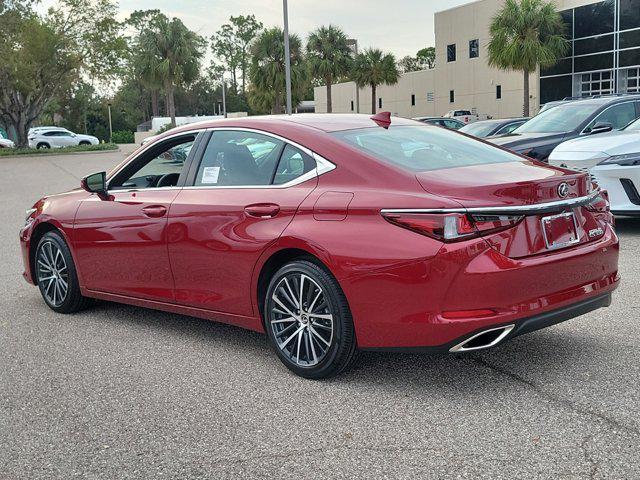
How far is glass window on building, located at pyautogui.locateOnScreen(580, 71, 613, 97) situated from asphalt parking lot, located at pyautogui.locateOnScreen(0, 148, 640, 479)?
44481mm

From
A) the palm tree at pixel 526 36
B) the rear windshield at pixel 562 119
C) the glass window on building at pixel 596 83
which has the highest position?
the palm tree at pixel 526 36

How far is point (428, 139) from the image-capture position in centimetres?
498

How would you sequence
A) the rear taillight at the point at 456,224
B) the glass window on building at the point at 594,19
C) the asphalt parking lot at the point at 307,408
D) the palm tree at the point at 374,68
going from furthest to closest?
the palm tree at the point at 374,68 < the glass window on building at the point at 594,19 < the rear taillight at the point at 456,224 < the asphalt parking lot at the point at 307,408

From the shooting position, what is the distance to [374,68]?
221 feet

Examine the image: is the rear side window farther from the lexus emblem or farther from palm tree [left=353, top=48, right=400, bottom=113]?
→ palm tree [left=353, top=48, right=400, bottom=113]

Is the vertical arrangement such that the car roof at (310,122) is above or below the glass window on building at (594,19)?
below

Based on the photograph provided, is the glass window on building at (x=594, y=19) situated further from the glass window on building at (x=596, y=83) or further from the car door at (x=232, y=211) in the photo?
the car door at (x=232, y=211)

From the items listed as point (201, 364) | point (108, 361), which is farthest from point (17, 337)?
point (201, 364)

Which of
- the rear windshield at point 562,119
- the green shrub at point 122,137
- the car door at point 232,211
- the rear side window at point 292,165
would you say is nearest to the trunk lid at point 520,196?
the rear side window at point 292,165

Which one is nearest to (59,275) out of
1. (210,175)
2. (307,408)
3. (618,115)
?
(210,175)

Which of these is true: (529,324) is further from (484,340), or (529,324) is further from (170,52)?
(170,52)

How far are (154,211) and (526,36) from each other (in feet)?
144

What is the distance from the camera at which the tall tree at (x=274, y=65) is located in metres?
55.1

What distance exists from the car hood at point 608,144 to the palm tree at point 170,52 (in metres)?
53.2
